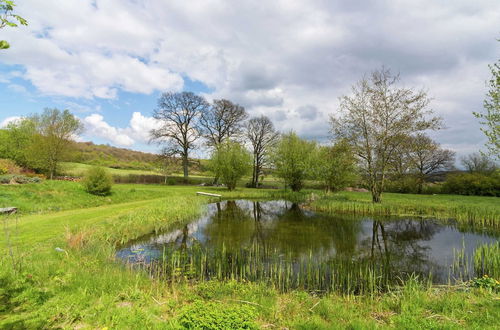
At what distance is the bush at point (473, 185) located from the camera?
32.8 metres

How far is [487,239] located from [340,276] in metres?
10.3

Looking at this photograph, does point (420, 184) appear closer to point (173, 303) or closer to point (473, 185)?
point (473, 185)

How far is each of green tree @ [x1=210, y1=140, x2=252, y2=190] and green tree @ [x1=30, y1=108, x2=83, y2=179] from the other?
2043 centimetres

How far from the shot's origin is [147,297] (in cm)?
542

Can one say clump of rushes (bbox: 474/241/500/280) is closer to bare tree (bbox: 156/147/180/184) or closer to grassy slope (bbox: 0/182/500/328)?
grassy slope (bbox: 0/182/500/328)

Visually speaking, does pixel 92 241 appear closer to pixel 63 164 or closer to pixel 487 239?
pixel 487 239

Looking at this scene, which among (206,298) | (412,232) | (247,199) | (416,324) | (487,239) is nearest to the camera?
(416,324)

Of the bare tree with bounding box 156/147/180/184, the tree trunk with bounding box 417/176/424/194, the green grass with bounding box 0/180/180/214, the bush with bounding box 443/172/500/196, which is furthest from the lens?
the bare tree with bounding box 156/147/180/184

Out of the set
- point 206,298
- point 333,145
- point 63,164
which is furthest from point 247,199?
point 63,164

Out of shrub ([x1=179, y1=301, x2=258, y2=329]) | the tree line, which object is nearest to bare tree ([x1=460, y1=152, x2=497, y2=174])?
the tree line

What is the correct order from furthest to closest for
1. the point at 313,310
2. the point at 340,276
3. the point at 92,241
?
1. the point at 92,241
2. the point at 340,276
3. the point at 313,310

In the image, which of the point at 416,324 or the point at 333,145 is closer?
the point at 416,324

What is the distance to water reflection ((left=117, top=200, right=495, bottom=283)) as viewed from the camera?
8766 mm

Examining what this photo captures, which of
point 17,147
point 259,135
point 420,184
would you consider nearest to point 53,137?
point 17,147
